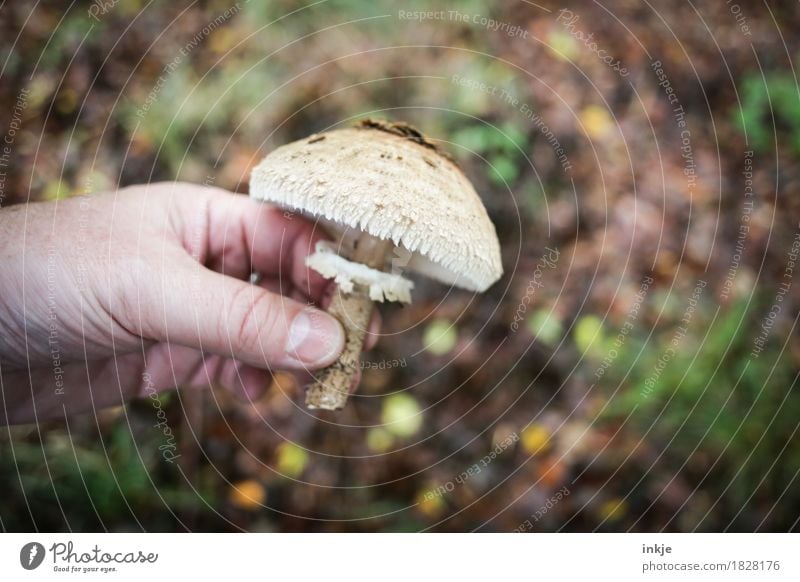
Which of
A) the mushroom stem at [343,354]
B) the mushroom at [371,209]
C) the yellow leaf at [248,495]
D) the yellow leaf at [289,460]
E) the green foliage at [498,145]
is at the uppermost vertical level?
the green foliage at [498,145]

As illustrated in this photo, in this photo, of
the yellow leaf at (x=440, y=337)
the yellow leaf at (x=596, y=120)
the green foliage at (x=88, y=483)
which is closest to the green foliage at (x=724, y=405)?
the yellow leaf at (x=440, y=337)

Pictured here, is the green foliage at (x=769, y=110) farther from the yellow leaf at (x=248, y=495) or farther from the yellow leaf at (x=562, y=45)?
the yellow leaf at (x=248, y=495)

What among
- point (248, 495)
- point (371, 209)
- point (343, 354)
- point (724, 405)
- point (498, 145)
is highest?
point (498, 145)

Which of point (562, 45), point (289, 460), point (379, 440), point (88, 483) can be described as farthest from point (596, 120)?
point (88, 483)

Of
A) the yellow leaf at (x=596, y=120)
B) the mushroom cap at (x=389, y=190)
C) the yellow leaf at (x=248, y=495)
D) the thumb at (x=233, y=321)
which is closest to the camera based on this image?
the mushroom cap at (x=389, y=190)

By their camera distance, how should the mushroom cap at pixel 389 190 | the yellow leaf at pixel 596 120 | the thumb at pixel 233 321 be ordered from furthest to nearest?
the yellow leaf at pixel 596 120, the thumb at pixel 233 321, the mushroom cap at pixel 389 190

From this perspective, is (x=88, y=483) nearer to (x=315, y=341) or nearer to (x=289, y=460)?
(x=289, y=460)
